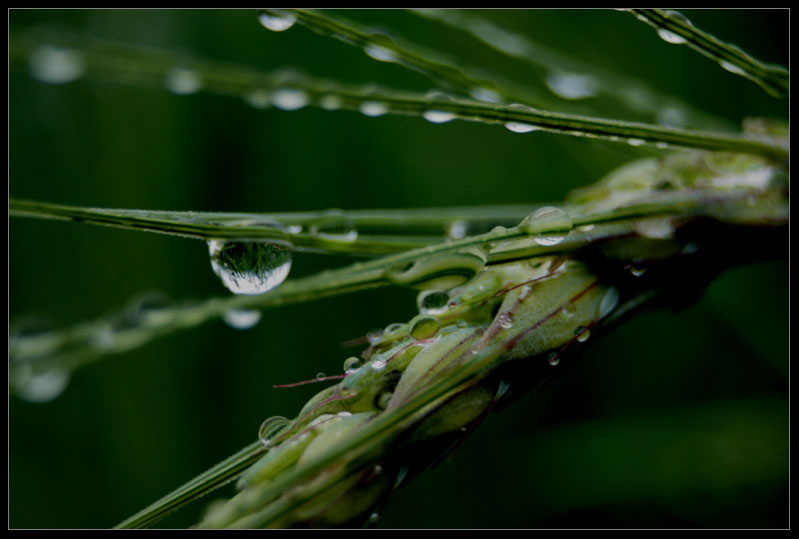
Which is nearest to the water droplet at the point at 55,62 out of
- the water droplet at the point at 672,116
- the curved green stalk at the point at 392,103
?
the curved green stalk at the point at 392,103

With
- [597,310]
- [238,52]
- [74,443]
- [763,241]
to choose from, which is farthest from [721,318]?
[74,443]

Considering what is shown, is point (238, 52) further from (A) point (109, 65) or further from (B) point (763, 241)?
(B) point (763, 241)

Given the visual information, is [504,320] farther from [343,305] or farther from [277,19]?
[343,305]

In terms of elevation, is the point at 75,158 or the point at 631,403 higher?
the point at 75,158

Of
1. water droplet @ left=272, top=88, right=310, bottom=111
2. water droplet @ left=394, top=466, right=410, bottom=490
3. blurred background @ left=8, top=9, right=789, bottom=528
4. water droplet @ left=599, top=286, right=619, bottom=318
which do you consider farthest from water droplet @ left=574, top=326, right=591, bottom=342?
blurred background @ left=8, top=9, right=789, bottom=528

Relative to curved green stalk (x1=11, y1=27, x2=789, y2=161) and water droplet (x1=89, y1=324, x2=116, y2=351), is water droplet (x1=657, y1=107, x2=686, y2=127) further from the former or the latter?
water droplet (x1=89, y1=324, x2=116, y2=351)
